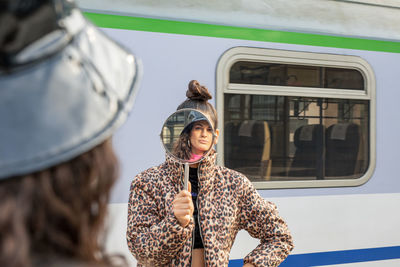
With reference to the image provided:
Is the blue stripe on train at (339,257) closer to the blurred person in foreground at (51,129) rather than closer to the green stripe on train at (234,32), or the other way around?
the green stripe on train at (234,32)

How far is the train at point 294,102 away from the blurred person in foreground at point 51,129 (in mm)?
1855

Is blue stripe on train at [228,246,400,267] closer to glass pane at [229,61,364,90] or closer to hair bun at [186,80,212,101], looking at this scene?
glass pane at [229,61,364,90]

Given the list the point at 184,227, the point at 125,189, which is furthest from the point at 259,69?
the point at 184,227

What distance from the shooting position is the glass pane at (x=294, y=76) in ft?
9.86

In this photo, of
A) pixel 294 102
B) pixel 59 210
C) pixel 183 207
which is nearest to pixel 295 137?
pixel 294 102

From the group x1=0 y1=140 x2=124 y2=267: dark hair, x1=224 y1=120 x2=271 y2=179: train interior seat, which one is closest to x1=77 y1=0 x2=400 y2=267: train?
x1=224 y1=120 x2=271 y2=179: train interior seat

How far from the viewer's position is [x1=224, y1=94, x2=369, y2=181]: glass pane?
119 inches

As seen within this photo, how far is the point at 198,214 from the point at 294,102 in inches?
59.4

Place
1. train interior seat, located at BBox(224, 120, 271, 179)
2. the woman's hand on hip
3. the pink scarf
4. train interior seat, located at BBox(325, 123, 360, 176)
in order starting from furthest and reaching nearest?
train interior seat, located at BBox(325, 123, 360, 176), train interior seat, located at BBox(224, 120, 271, 179), the pink scarf, the woman's hand on hip

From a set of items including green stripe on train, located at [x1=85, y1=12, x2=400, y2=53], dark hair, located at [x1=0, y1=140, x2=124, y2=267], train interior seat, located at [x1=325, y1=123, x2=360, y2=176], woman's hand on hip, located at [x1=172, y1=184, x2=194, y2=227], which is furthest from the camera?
A: train interior seat, located at [x1=325, y1=123, x2=360, y2=176]

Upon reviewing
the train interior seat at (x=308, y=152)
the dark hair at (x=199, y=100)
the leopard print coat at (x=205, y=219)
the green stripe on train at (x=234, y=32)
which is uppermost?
the green stripe on train at (x=234, y=32)

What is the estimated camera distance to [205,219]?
1.92m

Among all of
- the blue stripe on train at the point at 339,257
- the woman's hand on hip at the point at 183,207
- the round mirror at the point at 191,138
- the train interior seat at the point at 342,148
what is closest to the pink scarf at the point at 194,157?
the round mirror at the point at 191,138

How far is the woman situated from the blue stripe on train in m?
0.98
